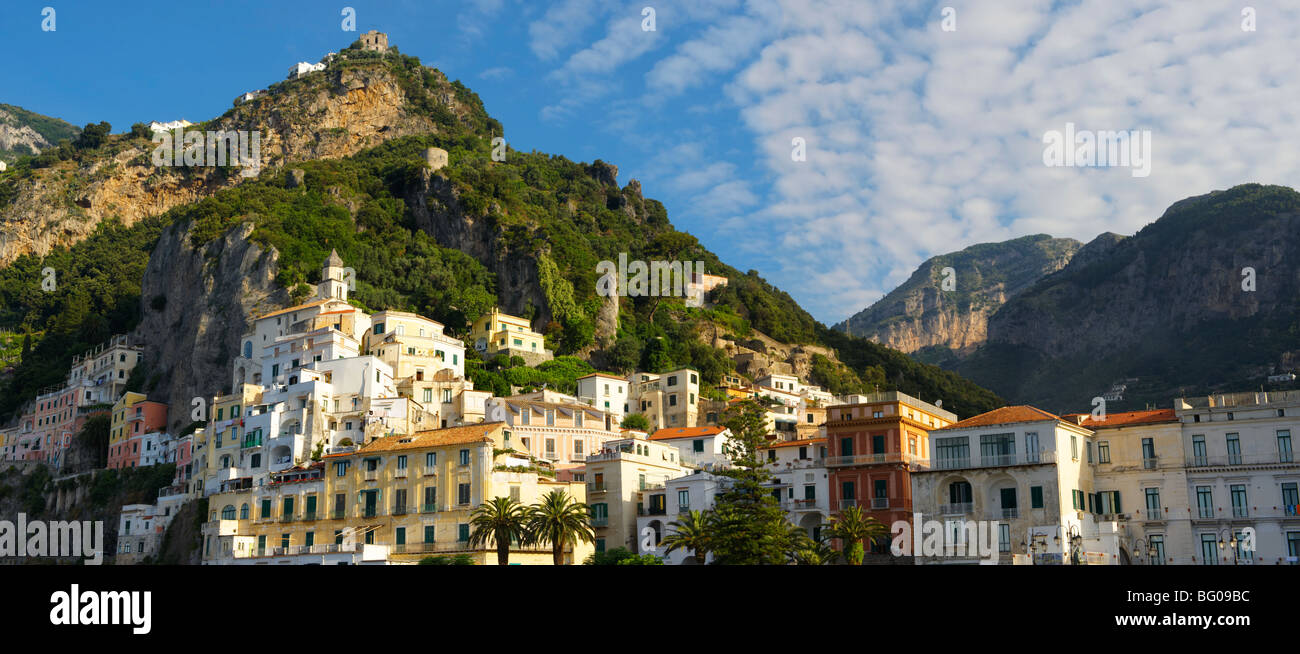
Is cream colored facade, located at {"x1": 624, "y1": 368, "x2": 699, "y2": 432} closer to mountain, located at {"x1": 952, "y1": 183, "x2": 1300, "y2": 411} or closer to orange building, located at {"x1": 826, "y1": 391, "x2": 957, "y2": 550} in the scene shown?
orange building, located at {"x1": 826, "y1": 391, "x2": 957, "y2": 550}

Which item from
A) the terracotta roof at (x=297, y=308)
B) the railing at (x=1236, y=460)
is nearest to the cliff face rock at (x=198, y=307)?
the terracotta roof at (x=297, y=308)

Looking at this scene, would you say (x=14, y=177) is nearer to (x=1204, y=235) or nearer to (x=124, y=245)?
(x=124, y=245)

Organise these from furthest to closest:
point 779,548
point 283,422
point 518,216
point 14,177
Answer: point 14,177, point 518,216, point 283,422, point 779,548

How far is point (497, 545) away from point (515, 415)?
64.9ft

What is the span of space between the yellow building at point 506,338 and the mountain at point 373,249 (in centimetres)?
183

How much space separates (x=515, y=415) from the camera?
76312 millimetres

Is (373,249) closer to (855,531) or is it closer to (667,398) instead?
(667,398)

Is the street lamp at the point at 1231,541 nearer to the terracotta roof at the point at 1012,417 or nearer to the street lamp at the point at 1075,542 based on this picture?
the street lamp at the point at 1075,542

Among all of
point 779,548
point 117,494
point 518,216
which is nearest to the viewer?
point 779,548

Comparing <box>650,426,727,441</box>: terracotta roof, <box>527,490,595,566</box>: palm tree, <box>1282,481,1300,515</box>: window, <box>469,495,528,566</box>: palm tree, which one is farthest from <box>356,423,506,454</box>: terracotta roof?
<box>1282,481,1300,515</box>: window

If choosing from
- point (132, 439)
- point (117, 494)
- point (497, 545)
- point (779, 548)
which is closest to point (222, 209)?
point (132, 439)

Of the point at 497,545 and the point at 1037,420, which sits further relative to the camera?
the point at 497,545

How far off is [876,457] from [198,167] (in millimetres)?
135749

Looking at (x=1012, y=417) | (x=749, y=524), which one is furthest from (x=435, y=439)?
(x=1012, y=417)
